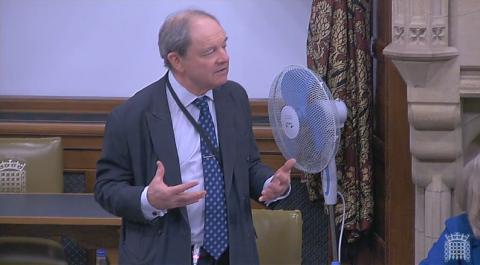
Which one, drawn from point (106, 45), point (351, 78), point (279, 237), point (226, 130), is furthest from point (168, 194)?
point (106, 45)

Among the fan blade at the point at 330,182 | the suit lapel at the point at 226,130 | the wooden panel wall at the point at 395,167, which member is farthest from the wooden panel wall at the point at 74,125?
the suit lapel at the point at 226,130

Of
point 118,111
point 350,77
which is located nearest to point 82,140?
point 350,77

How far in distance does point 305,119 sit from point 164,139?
921 mm

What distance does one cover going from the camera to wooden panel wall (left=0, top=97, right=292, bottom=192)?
17.9ft

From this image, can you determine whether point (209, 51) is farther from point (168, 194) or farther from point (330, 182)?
point (330, 182)

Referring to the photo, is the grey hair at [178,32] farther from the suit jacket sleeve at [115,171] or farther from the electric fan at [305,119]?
the electric fan at [305,119]

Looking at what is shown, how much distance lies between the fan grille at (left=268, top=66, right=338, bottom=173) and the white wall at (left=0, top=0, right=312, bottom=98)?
1.90m

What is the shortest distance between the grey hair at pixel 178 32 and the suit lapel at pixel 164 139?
163 mm

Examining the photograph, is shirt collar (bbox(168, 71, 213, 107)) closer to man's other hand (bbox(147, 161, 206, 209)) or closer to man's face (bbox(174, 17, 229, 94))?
man's face (bbox(174, 17, 229, 94))

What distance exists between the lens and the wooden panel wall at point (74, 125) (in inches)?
215

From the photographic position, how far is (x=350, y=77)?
5.01 m

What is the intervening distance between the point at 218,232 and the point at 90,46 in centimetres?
306

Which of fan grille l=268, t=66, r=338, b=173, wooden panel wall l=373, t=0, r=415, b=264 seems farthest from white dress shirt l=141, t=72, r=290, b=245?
wooden panel wall l=373, t=0, r=415, b=264

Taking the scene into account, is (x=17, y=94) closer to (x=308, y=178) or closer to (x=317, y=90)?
(x=308, y=178)
